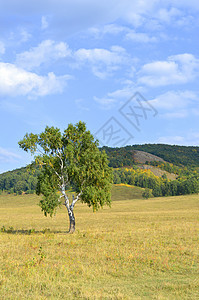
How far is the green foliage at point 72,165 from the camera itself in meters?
32.8

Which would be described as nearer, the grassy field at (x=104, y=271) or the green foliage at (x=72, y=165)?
the grassy field at (x=104, y=271)

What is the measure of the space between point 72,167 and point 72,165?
237 millimetres

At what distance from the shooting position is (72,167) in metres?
32.5

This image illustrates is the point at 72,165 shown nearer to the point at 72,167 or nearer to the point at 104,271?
the point at 72,167

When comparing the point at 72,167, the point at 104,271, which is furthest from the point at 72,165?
the point at 104,271

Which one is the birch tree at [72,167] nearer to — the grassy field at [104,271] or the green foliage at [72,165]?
the green foliage at [72,165]

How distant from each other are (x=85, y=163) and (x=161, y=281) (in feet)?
70.2

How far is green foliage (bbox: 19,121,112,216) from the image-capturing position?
108ft

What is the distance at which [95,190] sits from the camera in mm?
32781

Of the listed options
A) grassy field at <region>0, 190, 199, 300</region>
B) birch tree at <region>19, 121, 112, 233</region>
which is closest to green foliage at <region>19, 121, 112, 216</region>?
birch tree at <region>19, 121, 112, 233</region>

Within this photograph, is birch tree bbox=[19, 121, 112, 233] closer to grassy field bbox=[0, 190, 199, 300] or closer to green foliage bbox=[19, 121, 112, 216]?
green foliage bbox=[19, 121, 112, 216]

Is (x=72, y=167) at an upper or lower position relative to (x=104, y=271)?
upper

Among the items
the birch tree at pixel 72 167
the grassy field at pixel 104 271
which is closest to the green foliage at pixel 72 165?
the birch tree at pixel 72 167

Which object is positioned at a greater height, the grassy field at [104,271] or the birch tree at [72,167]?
the birch tree at [72,167]
